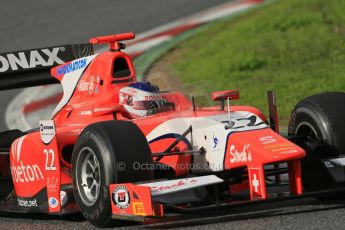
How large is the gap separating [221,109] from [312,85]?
19.7 ft

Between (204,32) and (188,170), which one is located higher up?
(204,32)

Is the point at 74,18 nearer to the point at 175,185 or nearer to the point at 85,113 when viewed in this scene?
the point at 85,113

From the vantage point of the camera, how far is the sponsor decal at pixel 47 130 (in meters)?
8.07

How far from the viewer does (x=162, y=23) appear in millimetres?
20188

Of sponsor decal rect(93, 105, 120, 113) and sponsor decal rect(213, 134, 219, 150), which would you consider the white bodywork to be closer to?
sponsor decal rect(213, 134, 219, 150)

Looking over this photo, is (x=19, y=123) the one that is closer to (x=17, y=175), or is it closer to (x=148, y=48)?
(x=148, y=48)

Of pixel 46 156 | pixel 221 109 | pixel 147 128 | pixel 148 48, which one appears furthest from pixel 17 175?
pixel 148 48

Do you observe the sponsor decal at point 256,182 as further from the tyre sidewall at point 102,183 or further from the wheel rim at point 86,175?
the wheel rim at point 86,175

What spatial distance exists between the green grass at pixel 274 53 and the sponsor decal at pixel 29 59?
3.83 metres

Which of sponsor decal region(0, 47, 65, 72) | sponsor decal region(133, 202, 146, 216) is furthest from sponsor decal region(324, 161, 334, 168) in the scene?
sponsor decal region(0, 47, 65, 72)

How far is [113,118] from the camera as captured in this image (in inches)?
349

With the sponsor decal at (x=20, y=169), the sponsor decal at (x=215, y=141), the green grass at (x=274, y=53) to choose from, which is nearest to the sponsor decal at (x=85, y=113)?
the sponsor decal at (x=20, y=169)

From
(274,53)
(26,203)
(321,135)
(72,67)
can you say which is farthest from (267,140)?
(274,53)

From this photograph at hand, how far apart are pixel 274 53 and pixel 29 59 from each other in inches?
278
